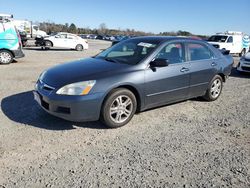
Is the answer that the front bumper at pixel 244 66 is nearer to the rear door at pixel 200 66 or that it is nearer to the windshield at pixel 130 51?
the rear door at pixel 200 66

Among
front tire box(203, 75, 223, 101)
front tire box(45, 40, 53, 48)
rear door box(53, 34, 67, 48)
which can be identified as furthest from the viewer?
rear door box(53, 34, 67, 48)

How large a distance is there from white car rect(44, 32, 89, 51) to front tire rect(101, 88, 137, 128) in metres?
18.4

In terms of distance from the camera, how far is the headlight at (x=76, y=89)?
4.00 meters

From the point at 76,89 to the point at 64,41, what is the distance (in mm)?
18838

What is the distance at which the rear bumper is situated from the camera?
3.96 m

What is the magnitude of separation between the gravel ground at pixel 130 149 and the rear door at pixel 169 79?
39cm

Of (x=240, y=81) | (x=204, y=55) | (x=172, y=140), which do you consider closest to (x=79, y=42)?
(x=240, y=81)

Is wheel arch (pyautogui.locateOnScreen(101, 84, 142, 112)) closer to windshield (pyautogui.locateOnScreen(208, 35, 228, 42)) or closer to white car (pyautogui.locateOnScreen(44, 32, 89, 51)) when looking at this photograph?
windshield (pyautogui.locateOnScreen(208, 35, 228, 42))

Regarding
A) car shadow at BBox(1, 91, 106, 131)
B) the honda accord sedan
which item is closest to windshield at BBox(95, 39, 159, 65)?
the honda accord sedan

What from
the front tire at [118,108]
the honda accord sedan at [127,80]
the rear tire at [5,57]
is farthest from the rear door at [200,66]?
the rear tire at [5,57]

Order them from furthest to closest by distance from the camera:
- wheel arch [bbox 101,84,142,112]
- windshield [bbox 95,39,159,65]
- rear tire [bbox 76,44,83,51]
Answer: rear tire [bbox 76,44,83,51] < windshield [bbox 95,39,159,65] < wheel arch [bbox 101,84,142,112]

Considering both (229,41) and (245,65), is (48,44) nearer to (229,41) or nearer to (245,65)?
(229,41)

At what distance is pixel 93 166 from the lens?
3.23 meters

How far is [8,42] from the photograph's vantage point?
11070 millimetres
